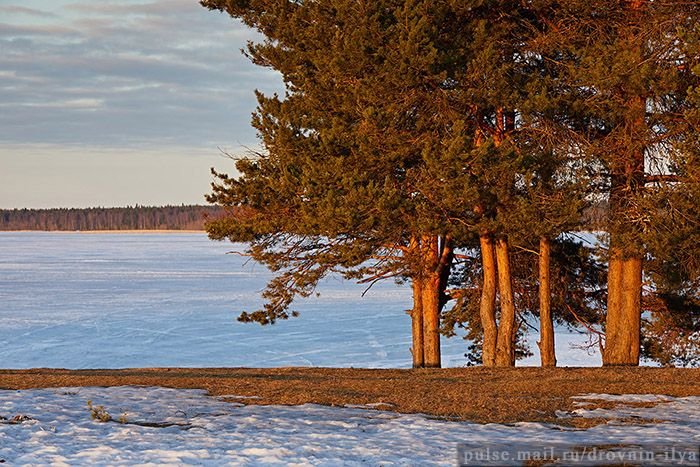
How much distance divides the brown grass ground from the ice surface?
71 cm

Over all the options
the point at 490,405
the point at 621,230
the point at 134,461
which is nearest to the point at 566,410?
the point at 490,405

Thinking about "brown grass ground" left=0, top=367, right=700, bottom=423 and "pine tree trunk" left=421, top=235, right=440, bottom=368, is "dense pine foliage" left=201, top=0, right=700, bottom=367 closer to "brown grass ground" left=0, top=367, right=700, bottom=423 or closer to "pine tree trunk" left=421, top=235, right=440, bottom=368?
"pine tree trunk" left=421, top=235, right=440, bottom=368

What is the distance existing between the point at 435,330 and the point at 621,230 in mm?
6329

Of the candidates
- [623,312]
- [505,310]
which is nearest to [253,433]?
[505,310]

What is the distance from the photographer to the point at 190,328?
3416 centimetres

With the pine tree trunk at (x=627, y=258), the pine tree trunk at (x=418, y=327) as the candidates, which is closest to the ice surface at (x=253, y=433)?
the pine tree trunk at (x=627, y=258)

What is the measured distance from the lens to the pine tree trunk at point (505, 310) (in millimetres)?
18453

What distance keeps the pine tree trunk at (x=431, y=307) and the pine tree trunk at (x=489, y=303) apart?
1.68 m

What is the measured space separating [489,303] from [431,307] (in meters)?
2.34

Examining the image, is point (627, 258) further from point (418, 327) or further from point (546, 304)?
point (418, 327)

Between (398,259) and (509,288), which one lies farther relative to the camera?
(398,259)

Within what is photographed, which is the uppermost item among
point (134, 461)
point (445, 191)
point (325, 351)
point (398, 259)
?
point (445, 191)

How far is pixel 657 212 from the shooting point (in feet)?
49.9

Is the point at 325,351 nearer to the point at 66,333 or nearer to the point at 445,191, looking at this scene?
the point at 66,333
